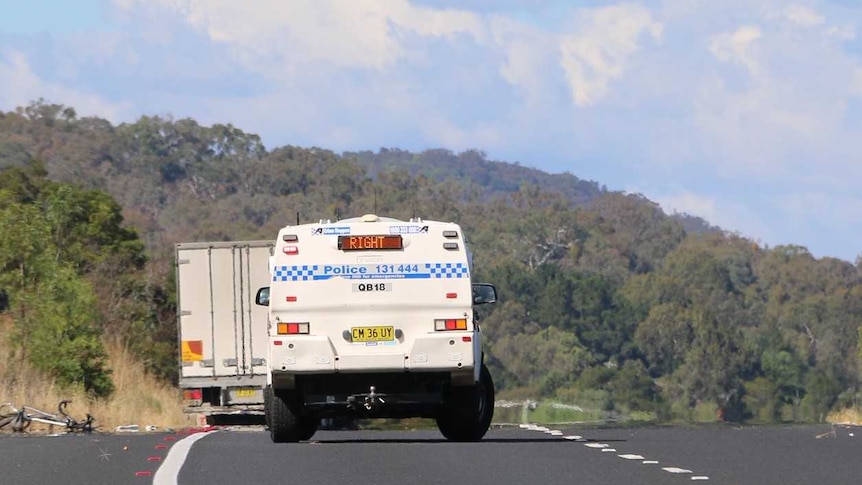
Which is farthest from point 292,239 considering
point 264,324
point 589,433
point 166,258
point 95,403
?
point 166,258

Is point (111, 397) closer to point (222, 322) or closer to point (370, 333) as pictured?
point (222, 322)

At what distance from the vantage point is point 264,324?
2647cm

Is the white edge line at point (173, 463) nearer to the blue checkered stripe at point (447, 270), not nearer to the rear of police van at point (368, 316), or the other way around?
the rear of police van at point (368, 316)

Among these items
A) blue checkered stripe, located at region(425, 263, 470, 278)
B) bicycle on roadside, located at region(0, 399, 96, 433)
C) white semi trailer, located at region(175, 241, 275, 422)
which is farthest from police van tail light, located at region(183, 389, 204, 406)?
blue checkered stripe, located at region(425, 263, 470, 278)

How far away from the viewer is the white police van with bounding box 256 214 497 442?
1830 centimetres

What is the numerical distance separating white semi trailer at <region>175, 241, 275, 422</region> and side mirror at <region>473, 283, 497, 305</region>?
7.68 m

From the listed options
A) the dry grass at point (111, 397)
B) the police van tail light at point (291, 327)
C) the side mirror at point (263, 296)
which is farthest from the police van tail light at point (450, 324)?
the dry grass at point (111, 397)

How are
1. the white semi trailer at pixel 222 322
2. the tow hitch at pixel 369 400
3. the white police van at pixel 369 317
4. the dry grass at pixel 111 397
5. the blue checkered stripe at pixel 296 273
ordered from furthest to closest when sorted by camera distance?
the dry grass at pixel 111 397
the white semi trailer at pixel 222 322
the tow hitch at pixel 369 400
the blue checkered stripe at pixel 296 273
the white police van at pixel 369 317

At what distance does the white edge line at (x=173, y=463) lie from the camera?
13.1 meters

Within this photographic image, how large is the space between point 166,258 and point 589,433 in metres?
49.1

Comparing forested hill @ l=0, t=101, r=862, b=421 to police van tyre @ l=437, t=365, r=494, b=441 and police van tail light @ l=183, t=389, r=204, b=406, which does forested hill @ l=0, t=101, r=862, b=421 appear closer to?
police van tail light @ l=183, t=389, r=204, b=406

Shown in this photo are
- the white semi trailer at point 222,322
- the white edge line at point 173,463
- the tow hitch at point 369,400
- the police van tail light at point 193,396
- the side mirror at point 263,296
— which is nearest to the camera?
the white edge line at point 173,463

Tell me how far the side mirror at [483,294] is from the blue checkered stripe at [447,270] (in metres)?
0.43

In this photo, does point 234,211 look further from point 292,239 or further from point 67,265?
point 292,239
